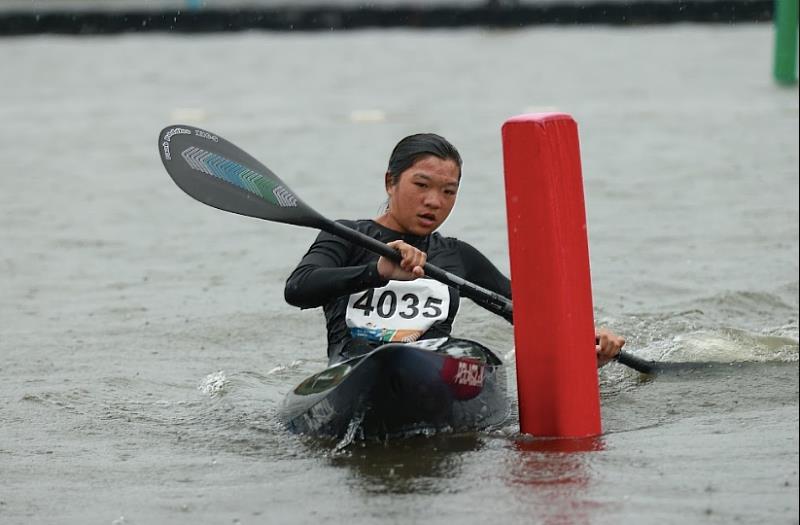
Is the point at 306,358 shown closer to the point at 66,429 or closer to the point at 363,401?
the point at 66,429

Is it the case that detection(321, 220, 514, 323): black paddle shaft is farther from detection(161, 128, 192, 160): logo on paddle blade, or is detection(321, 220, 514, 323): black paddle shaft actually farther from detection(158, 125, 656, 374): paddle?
detection(161, 128, 192, 160): logo on paddle blade

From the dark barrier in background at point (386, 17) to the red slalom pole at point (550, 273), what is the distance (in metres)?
25.2

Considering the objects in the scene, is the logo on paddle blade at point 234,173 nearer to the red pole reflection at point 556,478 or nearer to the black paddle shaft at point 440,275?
the black paddle shaft at point 440,275

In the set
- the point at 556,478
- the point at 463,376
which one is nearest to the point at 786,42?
the point at 463,376

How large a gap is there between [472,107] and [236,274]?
943 centimetres

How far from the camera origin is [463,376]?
507cm

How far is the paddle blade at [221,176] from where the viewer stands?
18.4 feet

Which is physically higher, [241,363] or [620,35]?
[620,35]

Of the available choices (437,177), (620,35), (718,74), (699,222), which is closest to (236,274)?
(699,222)

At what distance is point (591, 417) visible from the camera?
5102 mm

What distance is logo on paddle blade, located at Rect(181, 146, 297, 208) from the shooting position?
222 inches

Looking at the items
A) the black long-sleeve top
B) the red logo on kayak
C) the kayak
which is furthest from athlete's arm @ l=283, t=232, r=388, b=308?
the red logo on kayak

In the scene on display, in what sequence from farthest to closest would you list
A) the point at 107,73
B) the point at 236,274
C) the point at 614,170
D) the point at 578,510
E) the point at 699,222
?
1. the point at 107,73
2. the point at 614,170
3. the point at 699,222
4. the point at 236,274
5. the point at 578,510

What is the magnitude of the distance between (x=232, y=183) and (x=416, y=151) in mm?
754
